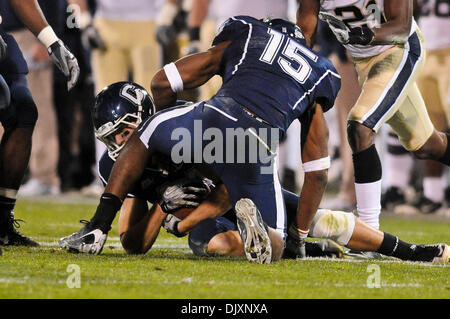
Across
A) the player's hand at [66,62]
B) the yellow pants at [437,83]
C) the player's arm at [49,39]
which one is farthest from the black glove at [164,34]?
the player's hand at [66,62]

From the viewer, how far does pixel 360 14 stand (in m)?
5.59

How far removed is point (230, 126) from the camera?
4555mm

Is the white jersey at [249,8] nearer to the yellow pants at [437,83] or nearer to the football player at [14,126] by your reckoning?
the yellow pants at [437,83]

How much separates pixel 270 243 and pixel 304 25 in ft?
5.00

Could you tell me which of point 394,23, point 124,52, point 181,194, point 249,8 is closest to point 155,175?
point 181,194

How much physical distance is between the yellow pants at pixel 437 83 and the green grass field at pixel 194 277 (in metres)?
3.29

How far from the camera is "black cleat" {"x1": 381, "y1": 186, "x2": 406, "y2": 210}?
321 inches

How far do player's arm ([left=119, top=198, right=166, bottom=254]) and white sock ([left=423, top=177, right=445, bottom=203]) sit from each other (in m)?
3.48

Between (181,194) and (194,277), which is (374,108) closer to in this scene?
(181,194)

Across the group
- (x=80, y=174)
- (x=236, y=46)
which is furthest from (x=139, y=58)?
(x=236, y=46)

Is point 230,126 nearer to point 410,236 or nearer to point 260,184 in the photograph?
point 260,184

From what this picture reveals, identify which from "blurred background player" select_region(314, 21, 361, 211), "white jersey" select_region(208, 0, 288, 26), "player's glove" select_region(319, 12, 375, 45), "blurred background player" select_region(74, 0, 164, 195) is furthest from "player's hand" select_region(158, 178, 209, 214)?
"blurred background player" select_region(74, 0, 164, 195)

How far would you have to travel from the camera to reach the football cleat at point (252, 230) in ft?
14.3

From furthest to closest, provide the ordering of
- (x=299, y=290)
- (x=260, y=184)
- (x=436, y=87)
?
1. (x=436, y=87)
2. (x=260, y=184)
3. (x=299, y=290)
